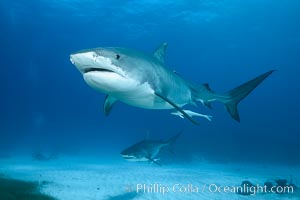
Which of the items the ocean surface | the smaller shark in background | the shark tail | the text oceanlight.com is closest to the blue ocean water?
the ocean surface

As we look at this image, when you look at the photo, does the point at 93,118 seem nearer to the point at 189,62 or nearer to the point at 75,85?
the point at 75,85

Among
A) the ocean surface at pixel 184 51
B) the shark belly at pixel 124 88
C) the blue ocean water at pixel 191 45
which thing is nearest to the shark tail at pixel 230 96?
the ocean surface at pixel 184 51

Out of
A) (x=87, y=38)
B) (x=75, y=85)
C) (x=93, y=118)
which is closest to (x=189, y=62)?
(x=87, y=38)

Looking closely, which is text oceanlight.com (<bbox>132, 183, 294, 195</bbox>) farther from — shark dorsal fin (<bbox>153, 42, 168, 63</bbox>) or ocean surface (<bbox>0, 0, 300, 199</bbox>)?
shark dorsal fin (<bbox>153, 42, 168, 63</bbox>)

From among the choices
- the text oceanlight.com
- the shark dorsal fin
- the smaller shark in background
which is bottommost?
the text oceanlight.com

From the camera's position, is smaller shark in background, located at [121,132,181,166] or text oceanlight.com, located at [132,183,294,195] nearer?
smaller shark in background, located at [121,132,181,166]

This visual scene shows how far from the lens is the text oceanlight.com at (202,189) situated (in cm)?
980

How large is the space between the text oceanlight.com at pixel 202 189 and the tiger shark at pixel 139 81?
416 centimetres

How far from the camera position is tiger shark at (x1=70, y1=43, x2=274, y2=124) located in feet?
13.2

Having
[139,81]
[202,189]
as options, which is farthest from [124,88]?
[202,189]

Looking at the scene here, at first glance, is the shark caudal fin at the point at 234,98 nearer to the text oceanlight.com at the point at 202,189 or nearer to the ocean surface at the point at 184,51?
the ocean surface at the point at 184,51

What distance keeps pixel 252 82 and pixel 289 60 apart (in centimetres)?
5528

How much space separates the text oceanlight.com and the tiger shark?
164 inches

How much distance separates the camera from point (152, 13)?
116 ft
